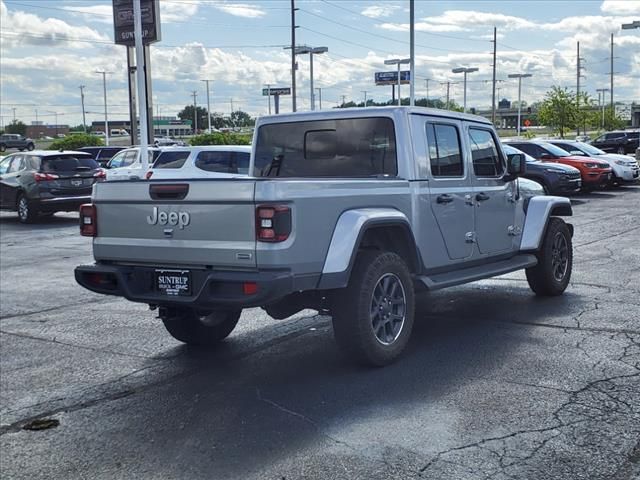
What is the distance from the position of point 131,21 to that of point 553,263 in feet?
113

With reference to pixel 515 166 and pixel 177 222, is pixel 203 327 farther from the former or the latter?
pixel 515 166

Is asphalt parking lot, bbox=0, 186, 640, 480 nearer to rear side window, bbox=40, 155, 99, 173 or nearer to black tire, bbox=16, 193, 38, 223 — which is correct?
black tire, bbox=16, 193, 38, 223

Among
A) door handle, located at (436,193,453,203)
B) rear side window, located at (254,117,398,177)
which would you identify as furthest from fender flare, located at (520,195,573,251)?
rear side window, located at (254,117,398,177)

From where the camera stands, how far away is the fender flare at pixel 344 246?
5590 millimetres

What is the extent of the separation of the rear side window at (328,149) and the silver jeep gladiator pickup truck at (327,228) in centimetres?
1

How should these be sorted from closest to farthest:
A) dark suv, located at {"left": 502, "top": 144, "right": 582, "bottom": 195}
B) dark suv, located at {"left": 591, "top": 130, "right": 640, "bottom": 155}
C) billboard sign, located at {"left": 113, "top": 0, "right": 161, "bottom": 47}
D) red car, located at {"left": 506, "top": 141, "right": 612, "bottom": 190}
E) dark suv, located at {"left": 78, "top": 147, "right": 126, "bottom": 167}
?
dark suv, located at {"left": 502, "top": 144, "right": 582, "bottom": 195}
red car, located at {"left": 506, "top": 141, "right": 612, "bottom": 190}
dark suv, located at {"left": 78, "top": 147, "right": 126, "bottom": 167}
billboard sign, located at {"left": 113, "top": 0, "right": 161, "bottom": 47}
dark suv, located at {"left": 591, "top": 130, "right": 640, "bottom": 155}

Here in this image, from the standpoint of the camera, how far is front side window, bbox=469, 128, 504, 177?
7.65m

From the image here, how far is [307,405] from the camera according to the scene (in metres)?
5.30

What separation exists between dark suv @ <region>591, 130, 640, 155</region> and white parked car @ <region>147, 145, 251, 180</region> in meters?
39.2

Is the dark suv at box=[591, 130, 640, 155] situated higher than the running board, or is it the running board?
the dark suv at box=[591, 130, 640, 155]

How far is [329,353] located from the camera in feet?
22.0

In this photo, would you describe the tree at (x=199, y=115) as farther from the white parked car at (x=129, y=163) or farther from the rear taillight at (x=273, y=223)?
the rear taillight at (x=273, y=223)

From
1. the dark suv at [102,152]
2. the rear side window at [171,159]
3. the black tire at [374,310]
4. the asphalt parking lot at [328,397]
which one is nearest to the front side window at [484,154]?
the asphalt parking lot at [328,397]

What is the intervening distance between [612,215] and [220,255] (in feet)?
49.7
